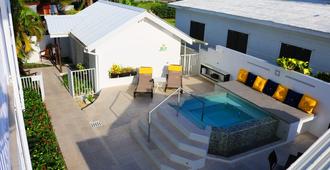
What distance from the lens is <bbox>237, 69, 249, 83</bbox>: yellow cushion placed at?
15.6 m

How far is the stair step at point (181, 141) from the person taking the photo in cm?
1027

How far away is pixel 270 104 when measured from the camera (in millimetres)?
13156

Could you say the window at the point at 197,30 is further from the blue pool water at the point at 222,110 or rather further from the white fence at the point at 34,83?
the white fence at the point at 34,83

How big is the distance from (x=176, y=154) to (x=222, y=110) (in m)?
4.58

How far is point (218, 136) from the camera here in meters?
10.6

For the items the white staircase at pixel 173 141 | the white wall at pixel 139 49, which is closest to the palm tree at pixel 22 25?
the white wall at pixel 139 49

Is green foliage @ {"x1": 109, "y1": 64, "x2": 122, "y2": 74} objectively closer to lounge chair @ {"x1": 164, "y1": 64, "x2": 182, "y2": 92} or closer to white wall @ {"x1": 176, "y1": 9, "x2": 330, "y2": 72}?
lounge chair @ {"x1": 164, "y1": 64, "x2": 182, "y2": 92}

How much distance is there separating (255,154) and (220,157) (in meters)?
1.44

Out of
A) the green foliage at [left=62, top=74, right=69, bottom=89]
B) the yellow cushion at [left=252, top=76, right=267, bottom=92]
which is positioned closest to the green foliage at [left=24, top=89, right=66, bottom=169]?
the green foliage at [left=62, top=74, right=69, bottom=89]

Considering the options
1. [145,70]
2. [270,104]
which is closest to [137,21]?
[145,70]

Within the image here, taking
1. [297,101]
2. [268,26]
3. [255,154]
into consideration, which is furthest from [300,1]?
[255,154]

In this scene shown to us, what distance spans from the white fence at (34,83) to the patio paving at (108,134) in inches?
25.6

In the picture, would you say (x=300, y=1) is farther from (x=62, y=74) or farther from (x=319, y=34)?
(x=62, y=74)

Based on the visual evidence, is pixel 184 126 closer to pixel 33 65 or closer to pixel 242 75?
pixel 242 75
